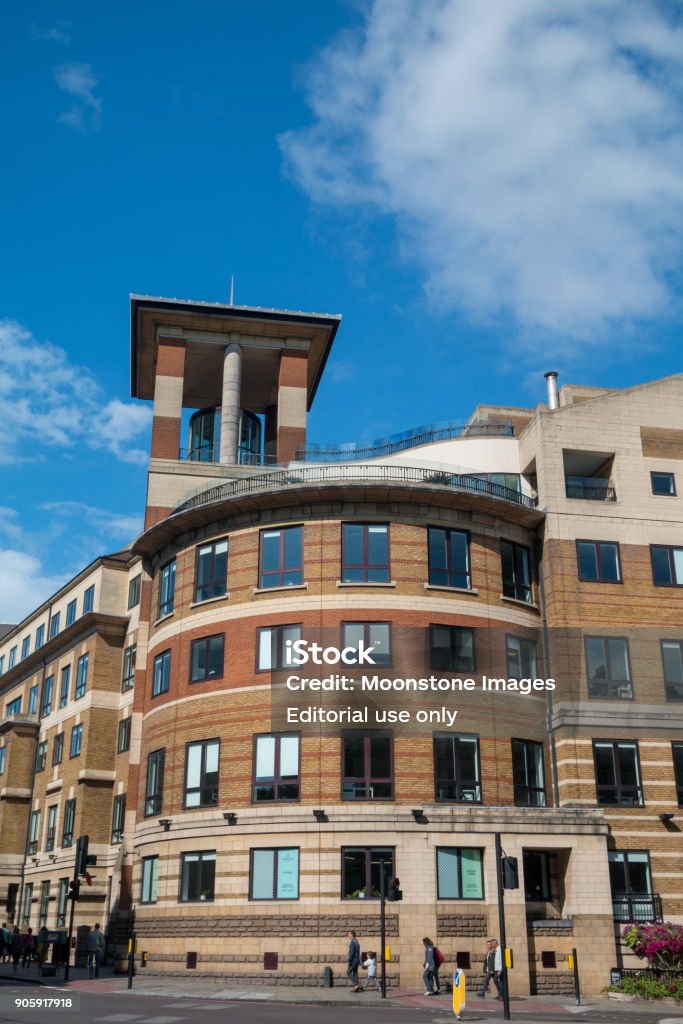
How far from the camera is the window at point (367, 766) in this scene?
1289 inches

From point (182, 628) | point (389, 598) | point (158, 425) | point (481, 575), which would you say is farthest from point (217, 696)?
point (158, 425)

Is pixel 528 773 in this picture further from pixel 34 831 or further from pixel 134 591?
pixel 34 831

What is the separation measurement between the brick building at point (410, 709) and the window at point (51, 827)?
10.3 feet

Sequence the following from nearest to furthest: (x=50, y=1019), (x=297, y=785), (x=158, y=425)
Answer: (x=50, y=1019) → (x=297, y=785) → (x=158, y=425)

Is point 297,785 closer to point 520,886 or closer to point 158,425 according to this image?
point 520,886

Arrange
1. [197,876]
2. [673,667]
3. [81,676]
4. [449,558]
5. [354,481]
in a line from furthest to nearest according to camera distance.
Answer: [81,676] < [673,667] < [449,558] < [354,481] < [197,876]

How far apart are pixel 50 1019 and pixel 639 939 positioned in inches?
744

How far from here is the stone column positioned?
46.6 meters

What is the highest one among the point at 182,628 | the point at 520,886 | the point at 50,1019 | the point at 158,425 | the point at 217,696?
the point at 158,425

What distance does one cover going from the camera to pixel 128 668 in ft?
144

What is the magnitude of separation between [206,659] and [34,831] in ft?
65.9

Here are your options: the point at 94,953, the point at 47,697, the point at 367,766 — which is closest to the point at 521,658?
the point at 367,766

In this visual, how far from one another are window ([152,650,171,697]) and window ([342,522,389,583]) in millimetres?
7711

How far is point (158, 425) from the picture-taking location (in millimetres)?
45438
